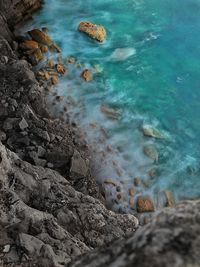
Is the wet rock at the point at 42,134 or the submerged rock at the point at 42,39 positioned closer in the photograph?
the wet rock at the point at 42,134

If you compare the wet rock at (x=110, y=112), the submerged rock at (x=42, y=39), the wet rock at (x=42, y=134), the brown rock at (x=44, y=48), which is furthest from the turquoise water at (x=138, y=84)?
the wet rock at (x=42, y=134)

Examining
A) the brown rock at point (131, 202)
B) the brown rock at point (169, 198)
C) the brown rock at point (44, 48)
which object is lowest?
the brown rock at point (169, 198)

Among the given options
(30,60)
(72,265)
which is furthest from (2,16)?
(72,265)

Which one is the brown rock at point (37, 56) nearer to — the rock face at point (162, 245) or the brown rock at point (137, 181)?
the brown rock at point (137, 181)

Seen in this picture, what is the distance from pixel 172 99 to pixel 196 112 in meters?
0.85

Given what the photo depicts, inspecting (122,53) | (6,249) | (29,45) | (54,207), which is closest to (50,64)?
(29,45)

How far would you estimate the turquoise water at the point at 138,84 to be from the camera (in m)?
11.4

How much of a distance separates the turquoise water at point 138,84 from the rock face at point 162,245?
24.9 ft

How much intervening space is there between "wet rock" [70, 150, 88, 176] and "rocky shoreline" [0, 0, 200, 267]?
0.07ft

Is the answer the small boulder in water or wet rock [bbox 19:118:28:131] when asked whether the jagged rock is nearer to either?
wet rock [bbox 19:118:28:131]

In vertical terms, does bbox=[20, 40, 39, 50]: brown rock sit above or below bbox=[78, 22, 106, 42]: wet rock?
above

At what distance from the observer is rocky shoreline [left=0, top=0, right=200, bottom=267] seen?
266 cm

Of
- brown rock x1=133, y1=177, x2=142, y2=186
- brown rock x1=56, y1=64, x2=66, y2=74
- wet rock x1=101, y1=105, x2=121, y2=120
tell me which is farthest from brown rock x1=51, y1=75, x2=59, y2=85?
brown rock x1=133, y1=177, x2=142, y2=186

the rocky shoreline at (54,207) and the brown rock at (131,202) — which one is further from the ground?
the rocky shoreline at (54,207)
